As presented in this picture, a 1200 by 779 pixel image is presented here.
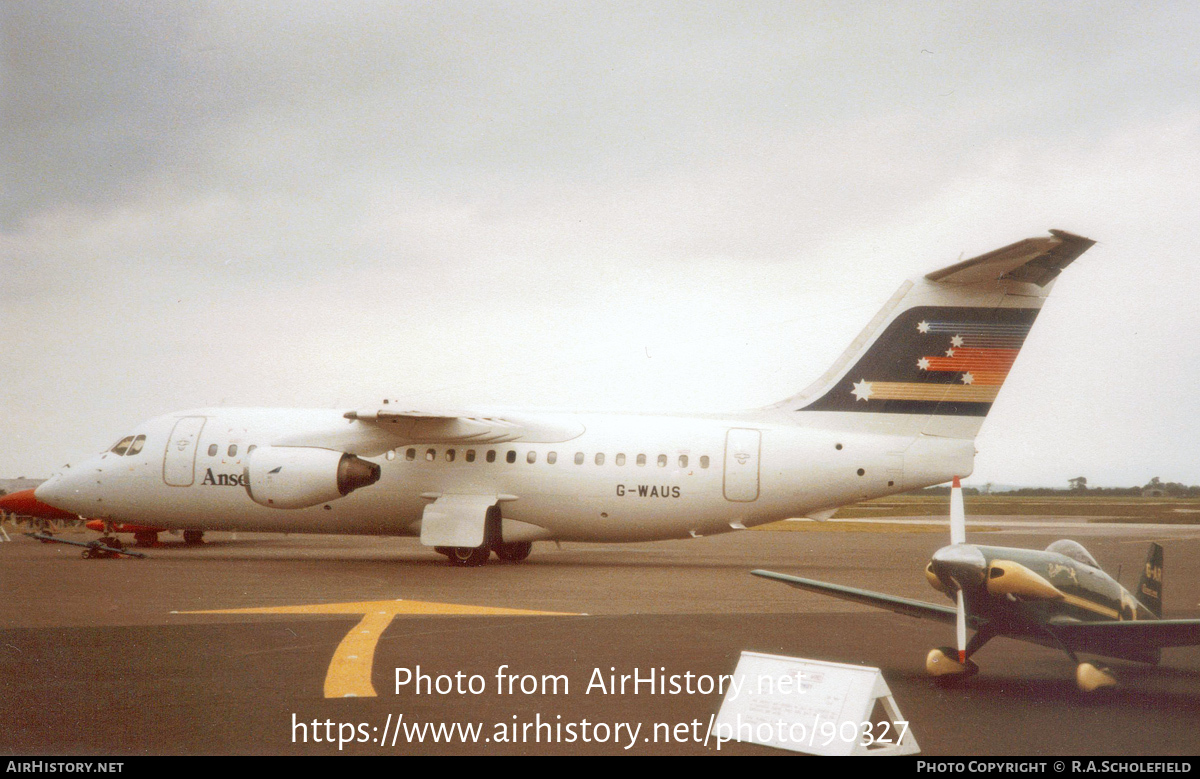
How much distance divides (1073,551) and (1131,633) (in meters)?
0.92

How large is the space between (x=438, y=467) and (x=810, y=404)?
8567mm

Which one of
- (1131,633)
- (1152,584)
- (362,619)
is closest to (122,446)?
(362,619)

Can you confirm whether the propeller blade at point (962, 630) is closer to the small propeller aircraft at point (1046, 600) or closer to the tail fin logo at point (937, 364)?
the small propeller aircraft at point (1046, 600)

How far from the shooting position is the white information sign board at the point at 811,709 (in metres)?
5.37

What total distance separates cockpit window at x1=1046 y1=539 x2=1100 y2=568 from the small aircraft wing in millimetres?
631

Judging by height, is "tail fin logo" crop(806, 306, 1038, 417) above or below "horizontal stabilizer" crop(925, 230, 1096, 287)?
below

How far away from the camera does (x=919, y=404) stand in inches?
707

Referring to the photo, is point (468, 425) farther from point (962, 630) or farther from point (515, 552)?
point (962, 630)

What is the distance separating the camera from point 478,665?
846 cm

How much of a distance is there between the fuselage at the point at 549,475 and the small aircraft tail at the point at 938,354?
53 centimetres

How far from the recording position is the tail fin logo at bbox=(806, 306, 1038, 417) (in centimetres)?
1645

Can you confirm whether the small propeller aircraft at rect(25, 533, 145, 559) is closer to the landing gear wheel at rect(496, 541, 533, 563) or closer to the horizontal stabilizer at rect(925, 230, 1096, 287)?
the landing gear wheel at rect(496, 541, 533, 563)

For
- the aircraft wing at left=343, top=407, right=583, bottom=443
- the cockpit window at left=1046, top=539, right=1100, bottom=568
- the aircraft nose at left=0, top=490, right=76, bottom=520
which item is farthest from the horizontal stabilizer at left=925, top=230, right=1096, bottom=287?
the aircraft nose at left=0, top=490, right=76, bottom=520
